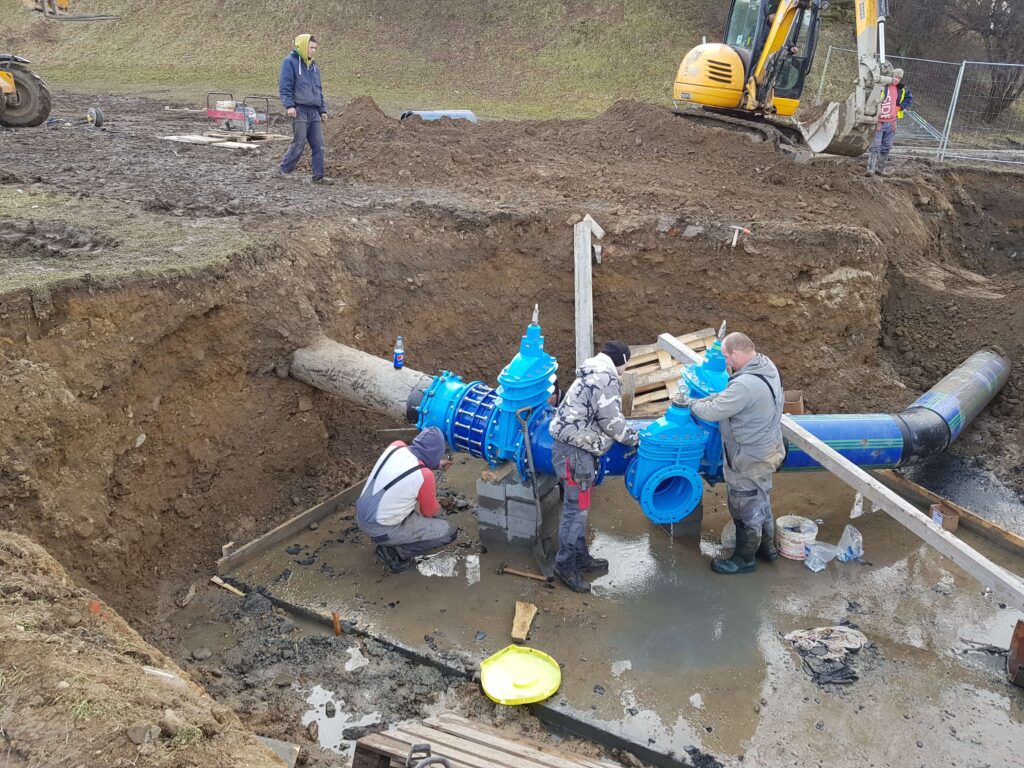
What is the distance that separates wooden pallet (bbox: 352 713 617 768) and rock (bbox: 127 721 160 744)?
1265 mm

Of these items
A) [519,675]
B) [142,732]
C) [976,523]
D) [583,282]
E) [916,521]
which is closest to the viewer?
[142,732]

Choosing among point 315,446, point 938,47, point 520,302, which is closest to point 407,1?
point 938,47

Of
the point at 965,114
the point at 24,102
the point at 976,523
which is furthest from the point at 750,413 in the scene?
the point at 965,114

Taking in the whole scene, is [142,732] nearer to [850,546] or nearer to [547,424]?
[547,424]

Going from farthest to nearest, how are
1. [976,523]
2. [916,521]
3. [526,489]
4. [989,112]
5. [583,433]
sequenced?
[989,112], [976,523], [526,489], [583,433], [916,521]

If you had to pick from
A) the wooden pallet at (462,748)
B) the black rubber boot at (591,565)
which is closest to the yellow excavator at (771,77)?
the black rubber boot at (591,565)

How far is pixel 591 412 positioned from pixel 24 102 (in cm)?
1230

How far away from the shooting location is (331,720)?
4.50 metres

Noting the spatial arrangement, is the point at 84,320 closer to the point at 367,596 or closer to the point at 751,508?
the point at 367,596

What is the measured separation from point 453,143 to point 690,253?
14.3ft

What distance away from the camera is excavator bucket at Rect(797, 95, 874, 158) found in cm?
957

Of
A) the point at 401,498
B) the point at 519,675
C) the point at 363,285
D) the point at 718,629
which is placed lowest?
the point at 718,629

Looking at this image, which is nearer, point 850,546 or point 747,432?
point 747,432

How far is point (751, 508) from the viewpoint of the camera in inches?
217
